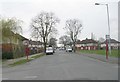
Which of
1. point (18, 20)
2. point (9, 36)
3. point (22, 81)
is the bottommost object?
point (22, 81)

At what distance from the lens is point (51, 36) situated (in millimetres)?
92625

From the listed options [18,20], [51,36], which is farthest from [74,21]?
[18,20]

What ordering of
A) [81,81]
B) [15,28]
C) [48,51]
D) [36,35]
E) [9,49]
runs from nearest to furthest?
[81,81] < [9,49] < [15,28] < [48,51] < [36,35]

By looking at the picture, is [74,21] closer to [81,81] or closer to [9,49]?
[9,49]

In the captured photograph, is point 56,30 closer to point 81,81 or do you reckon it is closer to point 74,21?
point 74,21

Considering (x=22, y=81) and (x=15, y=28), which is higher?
(x=15, y=28)

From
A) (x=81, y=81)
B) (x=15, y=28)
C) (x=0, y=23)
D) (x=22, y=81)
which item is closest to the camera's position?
(x=81, y=81)

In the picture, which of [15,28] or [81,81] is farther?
[15,28]

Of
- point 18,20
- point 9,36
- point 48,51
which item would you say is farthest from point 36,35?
point 9,36

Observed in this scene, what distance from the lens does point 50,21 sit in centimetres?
9131

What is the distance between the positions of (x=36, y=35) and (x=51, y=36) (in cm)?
610

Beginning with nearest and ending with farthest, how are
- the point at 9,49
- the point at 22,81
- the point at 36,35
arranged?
the point at 22,81 → the point at 9,49 → the point at 36,35

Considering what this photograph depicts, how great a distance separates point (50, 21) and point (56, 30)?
364cm

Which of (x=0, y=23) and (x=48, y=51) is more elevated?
(x=0, y=23)
